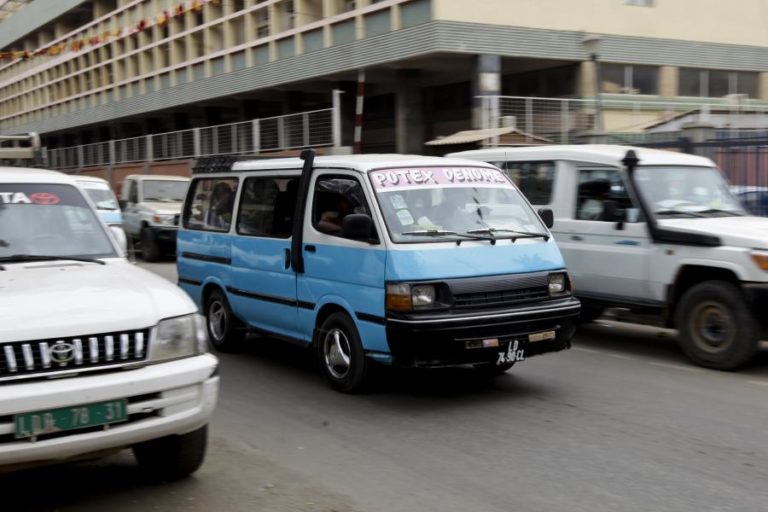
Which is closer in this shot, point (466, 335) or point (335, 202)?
point (466, 335)

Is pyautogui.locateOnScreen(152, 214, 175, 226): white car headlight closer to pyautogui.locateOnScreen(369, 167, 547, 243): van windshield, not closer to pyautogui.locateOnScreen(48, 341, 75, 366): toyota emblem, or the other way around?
pyautogui.locateOnScreen(369, 167, 547, 243): van windshield

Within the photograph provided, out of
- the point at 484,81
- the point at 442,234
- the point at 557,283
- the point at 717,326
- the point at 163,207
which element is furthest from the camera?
the point at 484,81

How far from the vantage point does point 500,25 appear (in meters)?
21.8

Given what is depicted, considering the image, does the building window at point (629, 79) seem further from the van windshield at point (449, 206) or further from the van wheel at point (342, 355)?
the van wheel at point (342, 355)

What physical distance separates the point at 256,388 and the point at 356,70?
1927 centimetres

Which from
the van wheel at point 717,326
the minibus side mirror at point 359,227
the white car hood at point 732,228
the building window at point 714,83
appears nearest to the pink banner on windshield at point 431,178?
the minibus side mirror at point 359,227

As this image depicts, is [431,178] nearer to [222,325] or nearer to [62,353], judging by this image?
[222,325]

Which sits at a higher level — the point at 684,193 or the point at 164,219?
the point at 684,193

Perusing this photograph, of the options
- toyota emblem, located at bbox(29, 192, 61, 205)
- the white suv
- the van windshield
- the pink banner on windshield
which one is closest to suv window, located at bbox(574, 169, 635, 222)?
the white suv

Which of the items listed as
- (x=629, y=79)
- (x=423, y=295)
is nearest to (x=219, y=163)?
(x=423, y=295)

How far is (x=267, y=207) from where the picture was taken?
7.86 meters

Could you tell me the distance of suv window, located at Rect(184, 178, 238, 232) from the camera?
8469 millimetres

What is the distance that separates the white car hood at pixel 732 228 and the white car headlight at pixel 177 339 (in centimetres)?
509

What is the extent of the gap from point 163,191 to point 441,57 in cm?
839
